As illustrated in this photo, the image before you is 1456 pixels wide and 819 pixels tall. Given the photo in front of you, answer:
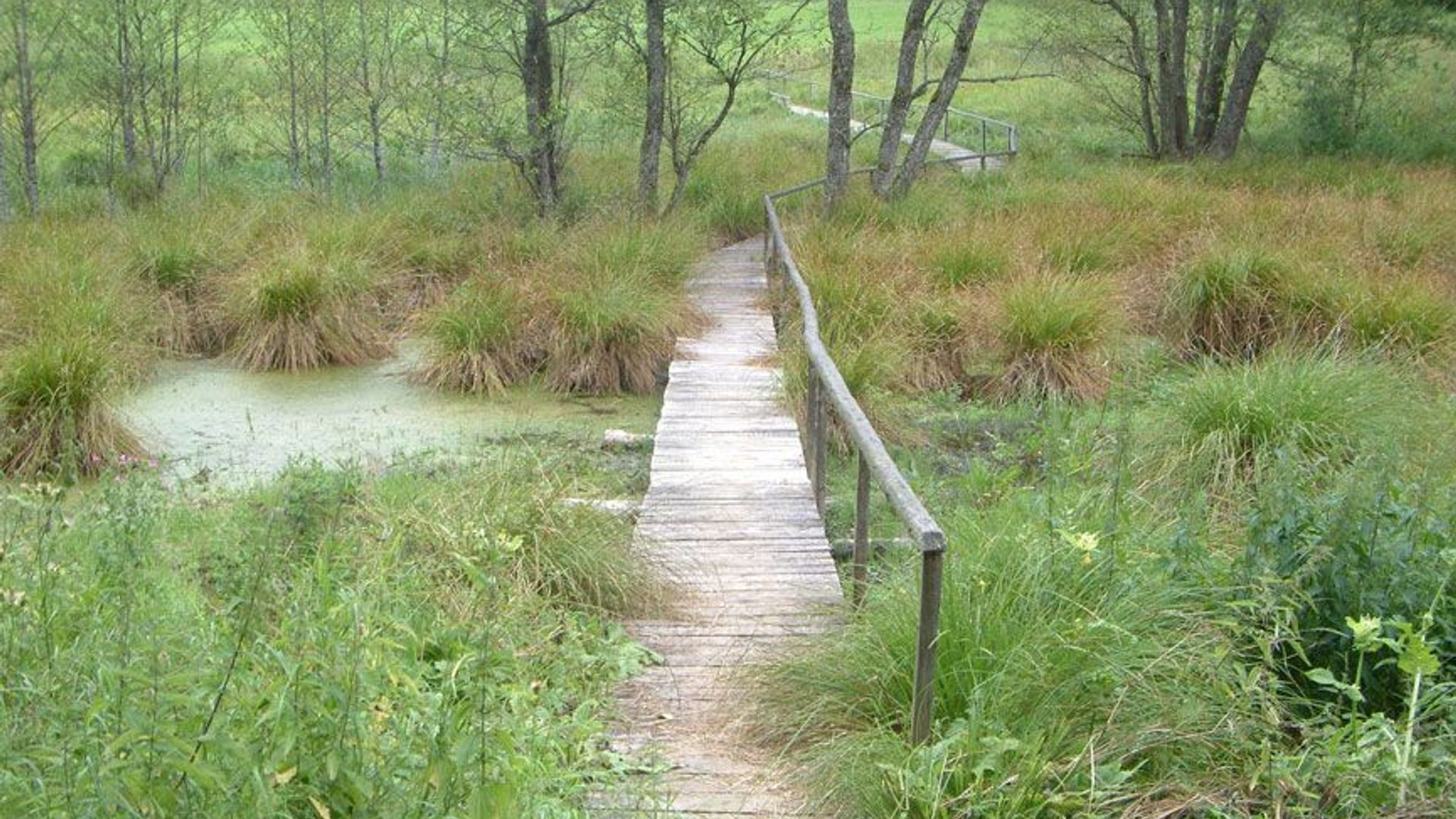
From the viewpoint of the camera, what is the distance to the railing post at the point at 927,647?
3660 mm

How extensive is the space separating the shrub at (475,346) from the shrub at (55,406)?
2609 mm

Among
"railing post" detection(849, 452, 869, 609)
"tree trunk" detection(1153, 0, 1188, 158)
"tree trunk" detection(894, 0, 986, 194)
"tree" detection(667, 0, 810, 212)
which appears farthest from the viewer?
"tree trunk" detection(1153, 0, 1188, 158)

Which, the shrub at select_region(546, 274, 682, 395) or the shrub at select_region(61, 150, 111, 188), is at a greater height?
the shrub at select_region(61, 150, 111, 188)

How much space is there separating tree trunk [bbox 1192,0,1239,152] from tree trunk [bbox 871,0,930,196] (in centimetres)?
654

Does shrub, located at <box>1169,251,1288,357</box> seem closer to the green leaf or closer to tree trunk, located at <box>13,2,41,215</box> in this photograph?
the green leaf

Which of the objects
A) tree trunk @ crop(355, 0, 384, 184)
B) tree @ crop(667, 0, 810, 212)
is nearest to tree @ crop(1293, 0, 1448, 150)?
tree @ crop(667, 0, 810, 212)

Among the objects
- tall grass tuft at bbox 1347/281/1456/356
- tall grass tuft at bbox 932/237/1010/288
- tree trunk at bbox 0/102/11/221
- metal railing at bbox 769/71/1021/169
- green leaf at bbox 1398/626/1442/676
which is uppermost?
A: metal railing at bbox 769/71/1021/169

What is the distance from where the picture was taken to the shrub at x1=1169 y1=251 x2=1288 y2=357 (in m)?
11.4

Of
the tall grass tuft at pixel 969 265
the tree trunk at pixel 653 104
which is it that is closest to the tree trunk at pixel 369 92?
the tree trunk at pixel 653 104

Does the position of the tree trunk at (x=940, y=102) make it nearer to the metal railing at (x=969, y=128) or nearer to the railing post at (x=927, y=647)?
the metal railing at (x=969, y=128)

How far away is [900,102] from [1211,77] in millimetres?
8325

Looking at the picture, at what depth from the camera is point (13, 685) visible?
3441 millimetres

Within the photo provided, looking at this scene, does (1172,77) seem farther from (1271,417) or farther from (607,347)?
(1271,417)

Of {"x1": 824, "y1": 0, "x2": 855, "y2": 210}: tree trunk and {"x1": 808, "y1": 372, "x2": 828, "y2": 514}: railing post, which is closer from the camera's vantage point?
{"x1": 808, "y1": 372, "x2": 828, "y2": 514}: railing post
